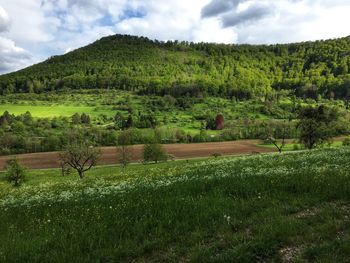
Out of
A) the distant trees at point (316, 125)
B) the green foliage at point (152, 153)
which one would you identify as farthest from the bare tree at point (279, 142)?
the green foliage at point (152, 153)

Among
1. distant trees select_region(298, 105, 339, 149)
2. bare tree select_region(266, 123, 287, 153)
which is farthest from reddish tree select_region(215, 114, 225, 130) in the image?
distant trees select_region(298, 105, 339, 149)

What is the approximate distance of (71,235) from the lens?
10.1m

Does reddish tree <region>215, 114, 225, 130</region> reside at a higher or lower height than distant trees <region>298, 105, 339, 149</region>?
lower

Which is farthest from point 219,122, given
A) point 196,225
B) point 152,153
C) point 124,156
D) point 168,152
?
point 196,225

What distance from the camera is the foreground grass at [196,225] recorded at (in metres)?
8.58

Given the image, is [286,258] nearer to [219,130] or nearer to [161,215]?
[161,215]

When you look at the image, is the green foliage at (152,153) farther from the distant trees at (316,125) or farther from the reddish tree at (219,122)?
the reddish tree at (219,122)

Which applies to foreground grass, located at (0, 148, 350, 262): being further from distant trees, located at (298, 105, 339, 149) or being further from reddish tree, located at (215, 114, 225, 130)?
reddish tree, located at (215, 114, 225, 130)

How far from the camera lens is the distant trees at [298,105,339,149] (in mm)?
90188

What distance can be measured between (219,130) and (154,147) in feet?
274

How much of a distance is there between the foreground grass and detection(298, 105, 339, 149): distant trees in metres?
80.4

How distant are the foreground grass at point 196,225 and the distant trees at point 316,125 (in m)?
80.4

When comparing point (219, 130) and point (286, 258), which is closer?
point (286, 258)

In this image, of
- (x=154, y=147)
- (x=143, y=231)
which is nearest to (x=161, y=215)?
(x=143, y=231)
